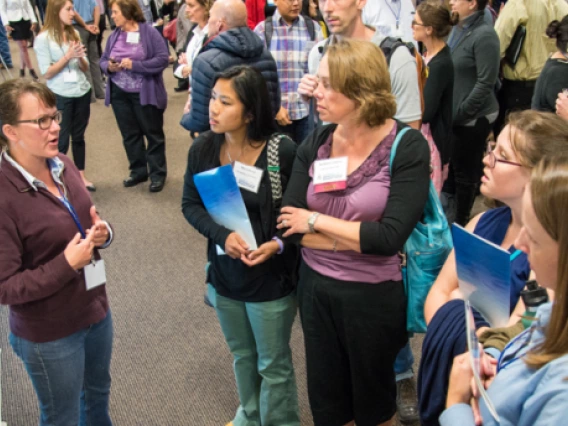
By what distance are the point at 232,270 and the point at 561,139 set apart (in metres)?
1.15

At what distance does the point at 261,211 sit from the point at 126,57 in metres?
2.98

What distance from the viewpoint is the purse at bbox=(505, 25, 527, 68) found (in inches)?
156

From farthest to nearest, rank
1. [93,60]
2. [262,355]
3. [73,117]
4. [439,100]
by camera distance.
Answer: [93,60], [73,117], [439,100], [262,355]

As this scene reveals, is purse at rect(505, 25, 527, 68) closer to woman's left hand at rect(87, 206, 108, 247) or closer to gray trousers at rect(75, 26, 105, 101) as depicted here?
woman's left hand at rect(87, 206, 108, 247)

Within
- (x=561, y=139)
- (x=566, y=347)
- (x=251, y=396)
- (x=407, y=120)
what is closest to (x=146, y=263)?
(x=251, y=396)

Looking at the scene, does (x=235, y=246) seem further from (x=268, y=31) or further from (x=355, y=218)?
(x=268, y=31)

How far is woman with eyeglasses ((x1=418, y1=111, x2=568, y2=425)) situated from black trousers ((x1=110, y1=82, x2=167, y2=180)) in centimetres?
356

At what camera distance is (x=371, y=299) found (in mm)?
1844

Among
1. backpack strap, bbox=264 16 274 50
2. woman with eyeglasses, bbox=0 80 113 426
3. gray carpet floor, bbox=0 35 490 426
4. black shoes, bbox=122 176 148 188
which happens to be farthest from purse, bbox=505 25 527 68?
woman with eyeglasses, bbox=0 80 113 426

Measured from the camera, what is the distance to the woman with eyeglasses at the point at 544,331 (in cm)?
93

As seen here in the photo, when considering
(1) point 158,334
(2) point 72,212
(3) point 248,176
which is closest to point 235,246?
(3) point 248,176

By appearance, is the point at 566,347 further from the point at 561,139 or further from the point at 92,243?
the point at 92,243

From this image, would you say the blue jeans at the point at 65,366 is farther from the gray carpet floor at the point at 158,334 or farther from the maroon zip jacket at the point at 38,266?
the gray carpet floor at the point at 158,334

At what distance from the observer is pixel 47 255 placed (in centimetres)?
174
